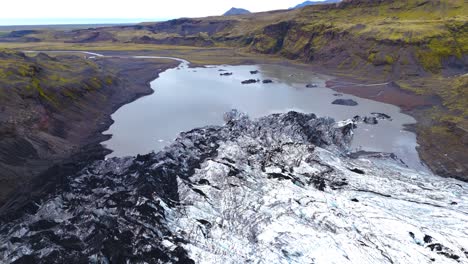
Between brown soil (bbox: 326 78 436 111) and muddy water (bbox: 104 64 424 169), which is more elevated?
brown soil (bbox: 326 78 436 111)

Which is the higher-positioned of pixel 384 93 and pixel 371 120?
pixel 371 120

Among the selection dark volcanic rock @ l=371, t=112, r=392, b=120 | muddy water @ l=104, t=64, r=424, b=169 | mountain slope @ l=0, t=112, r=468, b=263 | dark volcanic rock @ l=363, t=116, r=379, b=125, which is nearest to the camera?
mountain slope @ l=0, t=112, r=468, b=263

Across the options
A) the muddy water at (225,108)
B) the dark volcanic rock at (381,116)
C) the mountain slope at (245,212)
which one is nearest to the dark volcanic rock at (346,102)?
the muddy water at (225,108)

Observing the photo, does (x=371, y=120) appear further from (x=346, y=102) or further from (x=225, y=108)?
(x=225, y=108)

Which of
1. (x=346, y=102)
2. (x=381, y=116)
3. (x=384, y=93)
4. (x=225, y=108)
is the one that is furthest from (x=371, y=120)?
(x=225, y=108)

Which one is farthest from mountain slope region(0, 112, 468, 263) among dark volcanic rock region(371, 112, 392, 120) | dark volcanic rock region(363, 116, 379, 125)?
dark volcanic rock region(371, 112, 392, 120)

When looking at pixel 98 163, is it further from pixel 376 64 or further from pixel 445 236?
pixel 376 64

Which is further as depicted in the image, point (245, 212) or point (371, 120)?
point (371, 120)

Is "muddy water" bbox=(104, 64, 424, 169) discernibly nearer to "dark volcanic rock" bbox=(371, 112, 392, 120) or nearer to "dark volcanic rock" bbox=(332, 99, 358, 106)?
"dark volcanic rock" bbox=(371, 112, 392, 120)
